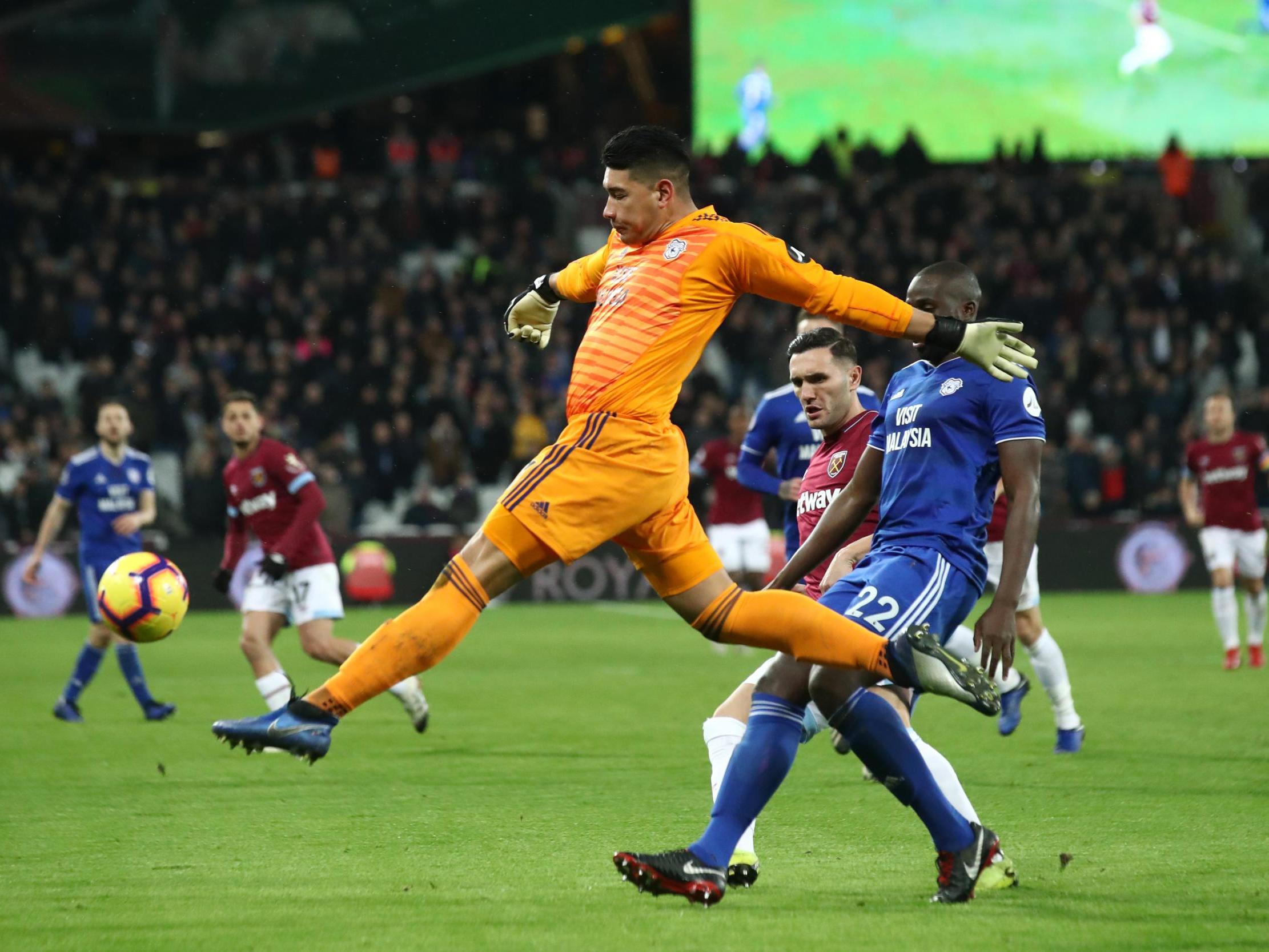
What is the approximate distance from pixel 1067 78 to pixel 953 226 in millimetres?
3156

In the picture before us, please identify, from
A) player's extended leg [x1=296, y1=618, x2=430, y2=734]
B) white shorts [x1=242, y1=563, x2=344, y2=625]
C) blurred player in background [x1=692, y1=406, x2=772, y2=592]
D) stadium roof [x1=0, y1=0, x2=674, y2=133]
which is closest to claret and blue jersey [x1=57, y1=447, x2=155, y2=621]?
white shorts [x1=242, y1=563, x2=344, y2=625]

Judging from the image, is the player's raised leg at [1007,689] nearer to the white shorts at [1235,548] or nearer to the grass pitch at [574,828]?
the grass pitch at [574,828]

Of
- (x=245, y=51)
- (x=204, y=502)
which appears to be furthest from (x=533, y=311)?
(x=245, y=51)

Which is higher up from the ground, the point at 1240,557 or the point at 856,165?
the point at 856,165

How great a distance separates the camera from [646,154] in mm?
5367

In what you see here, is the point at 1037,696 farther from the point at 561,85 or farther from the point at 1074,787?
the point at 561,85

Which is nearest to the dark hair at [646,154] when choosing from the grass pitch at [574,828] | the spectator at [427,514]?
the grass pitch at [574,828]

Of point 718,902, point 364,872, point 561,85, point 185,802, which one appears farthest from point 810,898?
point 561,85

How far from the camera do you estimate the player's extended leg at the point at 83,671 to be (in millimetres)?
11359

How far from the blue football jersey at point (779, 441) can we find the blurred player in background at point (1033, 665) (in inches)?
45.2

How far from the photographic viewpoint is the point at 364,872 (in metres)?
5.92

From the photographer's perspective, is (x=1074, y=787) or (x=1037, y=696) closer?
(x=1074, y=787)

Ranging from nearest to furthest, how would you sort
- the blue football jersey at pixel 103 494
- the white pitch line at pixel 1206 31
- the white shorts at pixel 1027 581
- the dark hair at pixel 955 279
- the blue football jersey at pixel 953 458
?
the blue football jersey at pixel 953 458, the dark hair at pixel 955 279, the white shorts at pixel 1027 581, the blue football jersey at pixel 103 494, the white pitch line at pixel 1206 31

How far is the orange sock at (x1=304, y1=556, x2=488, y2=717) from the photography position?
5137mm
